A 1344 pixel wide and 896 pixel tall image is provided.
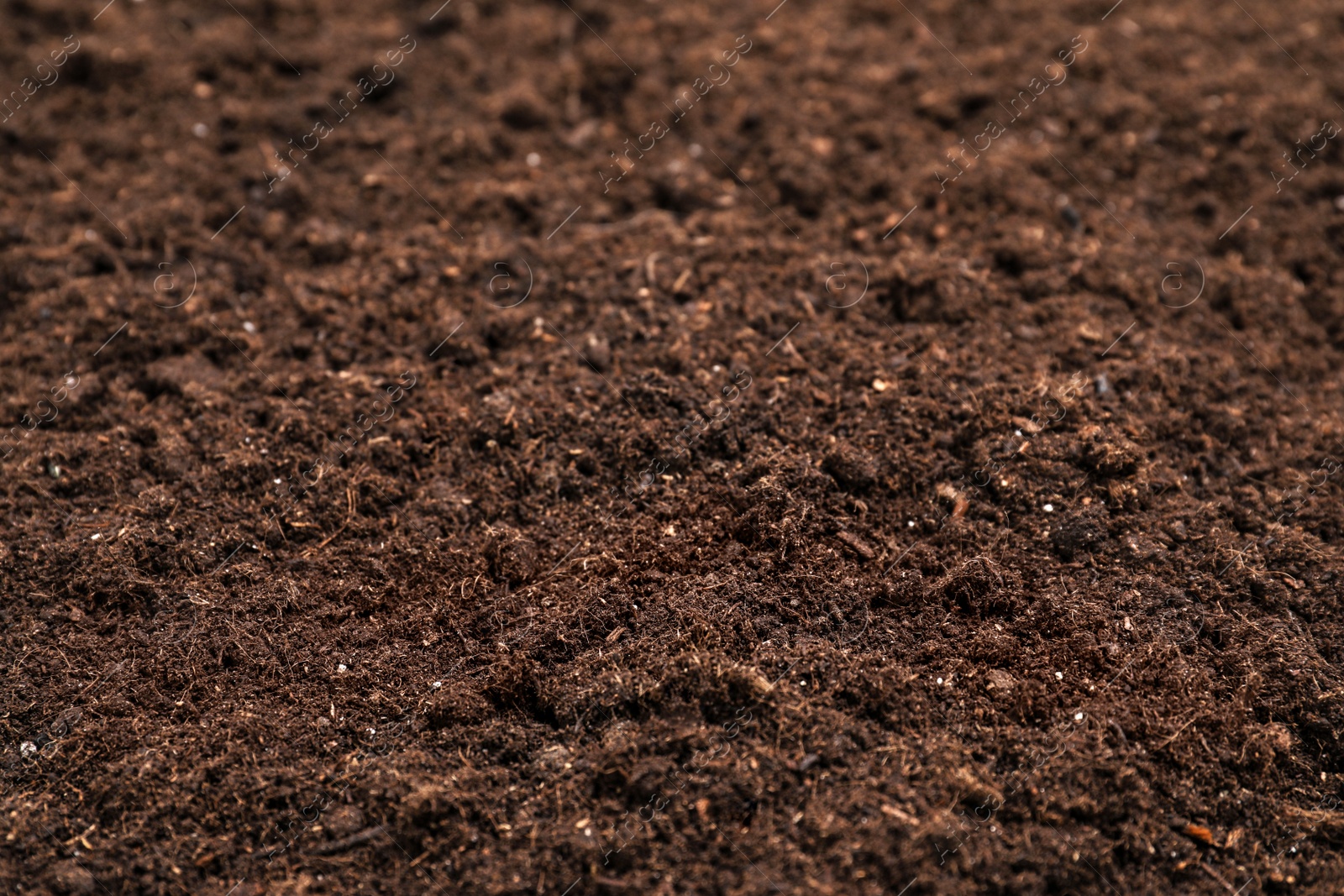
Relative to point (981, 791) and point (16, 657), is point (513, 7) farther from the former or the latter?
point (981, 791)

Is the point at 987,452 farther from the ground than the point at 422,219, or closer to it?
closer to it

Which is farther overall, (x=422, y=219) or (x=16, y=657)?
(x=422, y=219)

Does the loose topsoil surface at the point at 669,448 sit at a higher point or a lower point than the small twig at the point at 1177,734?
higher

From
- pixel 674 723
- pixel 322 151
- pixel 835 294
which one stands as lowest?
pixel 674 723

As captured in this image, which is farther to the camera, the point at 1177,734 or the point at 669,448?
the point at 669,448

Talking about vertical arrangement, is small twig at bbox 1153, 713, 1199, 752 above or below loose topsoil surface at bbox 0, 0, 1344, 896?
below

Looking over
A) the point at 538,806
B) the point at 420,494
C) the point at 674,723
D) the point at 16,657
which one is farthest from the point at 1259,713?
the point at 16,657

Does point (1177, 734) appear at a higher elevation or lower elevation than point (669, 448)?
lower

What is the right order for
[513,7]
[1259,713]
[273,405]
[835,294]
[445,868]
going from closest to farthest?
1. [445,868]
2. [1259,713]
3. [273,405]
4. [835,294]
5. [513,7]
